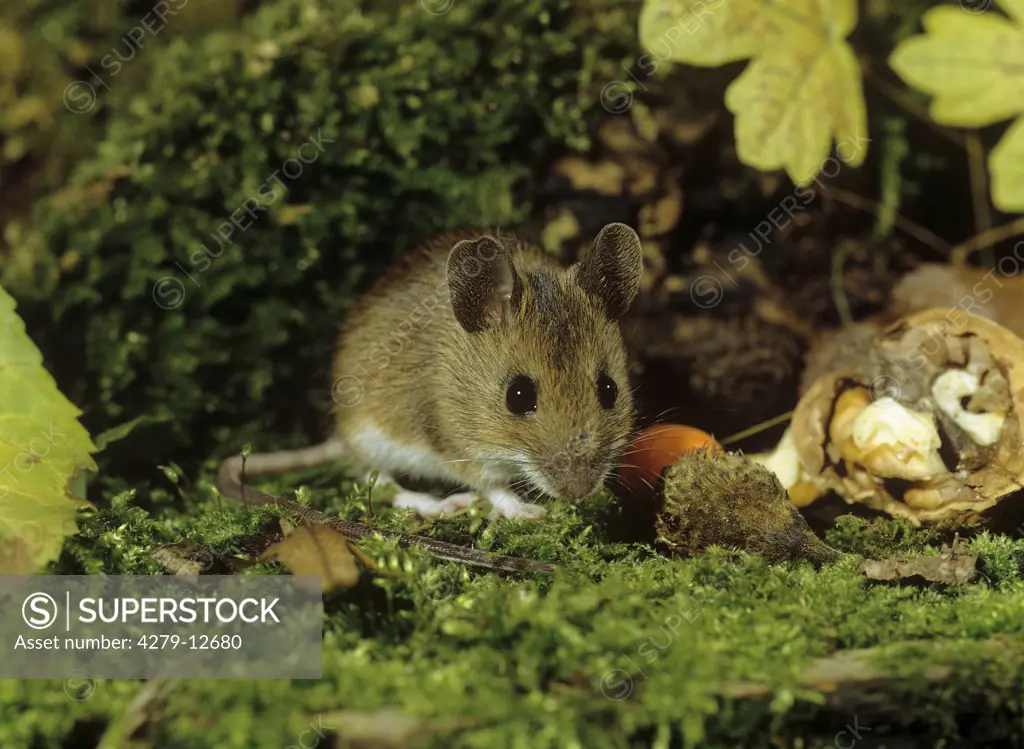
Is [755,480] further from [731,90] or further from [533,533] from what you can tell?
[731,90]

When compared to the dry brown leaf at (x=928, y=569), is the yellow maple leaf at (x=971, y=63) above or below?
above

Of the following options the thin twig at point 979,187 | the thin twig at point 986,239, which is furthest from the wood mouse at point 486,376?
the thin twig at point 979,187

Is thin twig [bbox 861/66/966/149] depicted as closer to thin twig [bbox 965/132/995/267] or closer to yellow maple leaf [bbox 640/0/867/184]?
thin twig [bbox 965/132/995/267]

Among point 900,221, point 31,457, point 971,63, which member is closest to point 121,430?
point 31,457

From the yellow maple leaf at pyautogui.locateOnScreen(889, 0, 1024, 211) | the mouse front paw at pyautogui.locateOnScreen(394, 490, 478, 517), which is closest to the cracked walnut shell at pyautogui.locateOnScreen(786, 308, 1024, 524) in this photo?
the yellow maple leaf at pyautogui.locateOnScreen(889, 0, 1024, 211)

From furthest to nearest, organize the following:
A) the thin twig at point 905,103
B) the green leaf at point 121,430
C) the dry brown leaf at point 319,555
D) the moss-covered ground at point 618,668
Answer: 1. the thin twig at point 905,103
2. the green leaf at point 121,430
3. the dry brown leaf at point 319,555
4. the moss-covered ground at point 618,668

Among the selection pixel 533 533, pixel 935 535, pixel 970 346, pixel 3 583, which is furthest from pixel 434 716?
pixel 970 346

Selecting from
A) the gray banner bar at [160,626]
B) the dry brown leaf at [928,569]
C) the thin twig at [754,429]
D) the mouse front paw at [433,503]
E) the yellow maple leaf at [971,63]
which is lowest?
the mouse front paw at [433,503]

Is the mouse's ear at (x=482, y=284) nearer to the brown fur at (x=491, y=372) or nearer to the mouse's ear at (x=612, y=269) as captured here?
the brown fur at (x=491, y=372)
